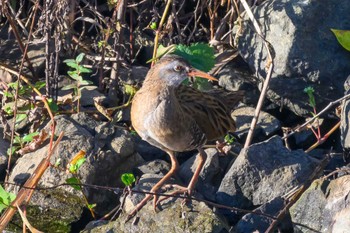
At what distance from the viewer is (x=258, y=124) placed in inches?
270

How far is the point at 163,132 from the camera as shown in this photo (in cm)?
565

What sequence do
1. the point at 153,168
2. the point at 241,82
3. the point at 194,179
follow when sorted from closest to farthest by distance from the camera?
the point at 194,179 → the point at 153,168 → the point at 241,82

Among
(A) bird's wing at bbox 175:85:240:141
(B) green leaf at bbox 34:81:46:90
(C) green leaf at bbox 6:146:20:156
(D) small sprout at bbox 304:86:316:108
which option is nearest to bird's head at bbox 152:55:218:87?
(A) bird's wing at bbox 175:85:240:141

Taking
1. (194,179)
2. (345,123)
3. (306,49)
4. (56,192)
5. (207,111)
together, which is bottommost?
(56,192)

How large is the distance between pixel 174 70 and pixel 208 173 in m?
0.97

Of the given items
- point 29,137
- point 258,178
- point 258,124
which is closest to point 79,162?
point 29,137

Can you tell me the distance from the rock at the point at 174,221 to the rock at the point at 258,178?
1.35 ft

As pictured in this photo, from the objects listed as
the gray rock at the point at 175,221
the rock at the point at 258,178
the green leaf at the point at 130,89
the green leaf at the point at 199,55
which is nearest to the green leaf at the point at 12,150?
the green leaf at the point at 130,89

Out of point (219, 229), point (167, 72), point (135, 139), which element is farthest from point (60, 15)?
point (219, 229)

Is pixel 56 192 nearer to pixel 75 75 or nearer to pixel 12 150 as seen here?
pixel 12 150

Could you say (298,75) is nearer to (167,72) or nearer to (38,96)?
(167,72)

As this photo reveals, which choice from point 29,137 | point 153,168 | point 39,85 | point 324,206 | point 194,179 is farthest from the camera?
point 39,85

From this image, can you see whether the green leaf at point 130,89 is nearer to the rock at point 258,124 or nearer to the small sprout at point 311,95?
the rock at point 258,124

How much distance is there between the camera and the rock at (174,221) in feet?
17.9
